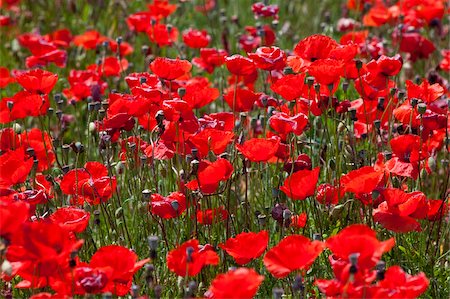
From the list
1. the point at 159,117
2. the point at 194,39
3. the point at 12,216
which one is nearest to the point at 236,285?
the point at 12,216

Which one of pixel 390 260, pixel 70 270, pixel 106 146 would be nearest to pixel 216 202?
pixel 106 146

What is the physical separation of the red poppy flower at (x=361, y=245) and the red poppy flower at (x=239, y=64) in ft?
3.47

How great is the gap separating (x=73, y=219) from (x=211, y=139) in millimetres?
484

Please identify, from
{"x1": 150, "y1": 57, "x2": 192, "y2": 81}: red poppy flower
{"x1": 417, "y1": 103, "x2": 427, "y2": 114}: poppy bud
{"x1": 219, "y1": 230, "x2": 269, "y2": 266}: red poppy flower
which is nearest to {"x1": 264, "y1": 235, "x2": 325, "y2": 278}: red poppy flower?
{"x1": 219, "y1": 230, "x2": 269, "y2": 266}: red poppy flower

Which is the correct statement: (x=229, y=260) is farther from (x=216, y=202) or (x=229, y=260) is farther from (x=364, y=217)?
(x=364, y=217)

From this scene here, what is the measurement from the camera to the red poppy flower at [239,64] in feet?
9.66

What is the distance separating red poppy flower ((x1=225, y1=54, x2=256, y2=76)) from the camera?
2944mm

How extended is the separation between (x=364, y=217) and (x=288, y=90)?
0.52 m

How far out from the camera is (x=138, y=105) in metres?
2.71

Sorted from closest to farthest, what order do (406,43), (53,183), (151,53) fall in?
(53,183), (406,43), (151,53)

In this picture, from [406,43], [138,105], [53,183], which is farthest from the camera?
[406,43]

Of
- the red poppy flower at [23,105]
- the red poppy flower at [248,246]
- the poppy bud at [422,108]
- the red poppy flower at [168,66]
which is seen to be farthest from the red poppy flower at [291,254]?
the red poppy flower at [23,105]

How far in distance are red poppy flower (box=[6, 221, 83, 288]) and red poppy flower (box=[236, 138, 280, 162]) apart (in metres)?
0.65

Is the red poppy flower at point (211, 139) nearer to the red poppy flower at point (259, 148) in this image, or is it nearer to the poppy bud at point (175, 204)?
the red poppy flower at point (259, 148)
